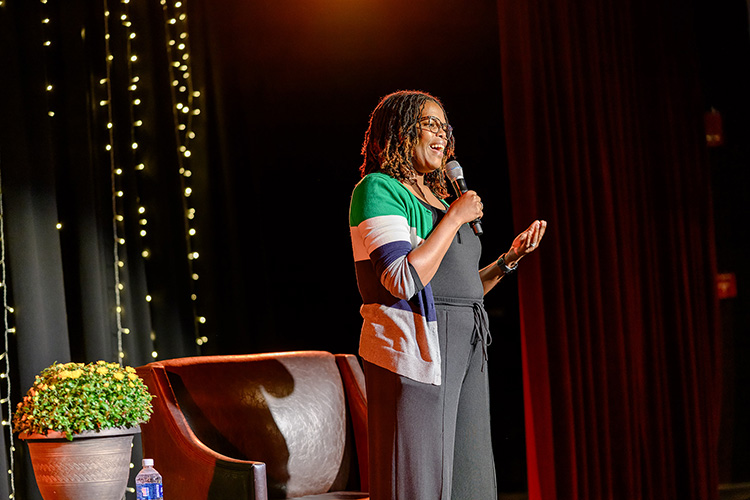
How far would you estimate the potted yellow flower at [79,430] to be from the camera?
6.48 feet

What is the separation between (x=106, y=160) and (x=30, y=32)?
1.70ft

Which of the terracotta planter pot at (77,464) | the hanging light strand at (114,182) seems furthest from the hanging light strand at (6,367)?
the terracotta planter pot at (77,464)

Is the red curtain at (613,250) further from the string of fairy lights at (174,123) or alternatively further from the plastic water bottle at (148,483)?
the plastic water bottle at (148,483)

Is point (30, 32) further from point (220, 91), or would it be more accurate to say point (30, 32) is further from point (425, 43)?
point (425, 43)

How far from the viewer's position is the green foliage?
198 centimetres

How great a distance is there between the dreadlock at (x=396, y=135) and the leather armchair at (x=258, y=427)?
817 millimetres

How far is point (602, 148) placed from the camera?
359 centimetres

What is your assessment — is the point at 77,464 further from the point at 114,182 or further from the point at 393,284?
the point at 114,182

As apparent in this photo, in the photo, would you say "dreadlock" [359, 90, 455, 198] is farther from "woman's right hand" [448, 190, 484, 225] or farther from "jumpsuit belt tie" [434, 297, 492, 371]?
"jumpsuit belt tie" [434, 297, 492, 371]

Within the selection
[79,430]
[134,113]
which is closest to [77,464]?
[79,430]

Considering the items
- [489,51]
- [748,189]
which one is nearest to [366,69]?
[489,51]

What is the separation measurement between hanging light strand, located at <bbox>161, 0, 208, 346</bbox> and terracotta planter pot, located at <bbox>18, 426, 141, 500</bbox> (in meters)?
1.35

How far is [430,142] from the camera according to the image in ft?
6.22

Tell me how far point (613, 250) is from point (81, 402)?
7.82 ft
